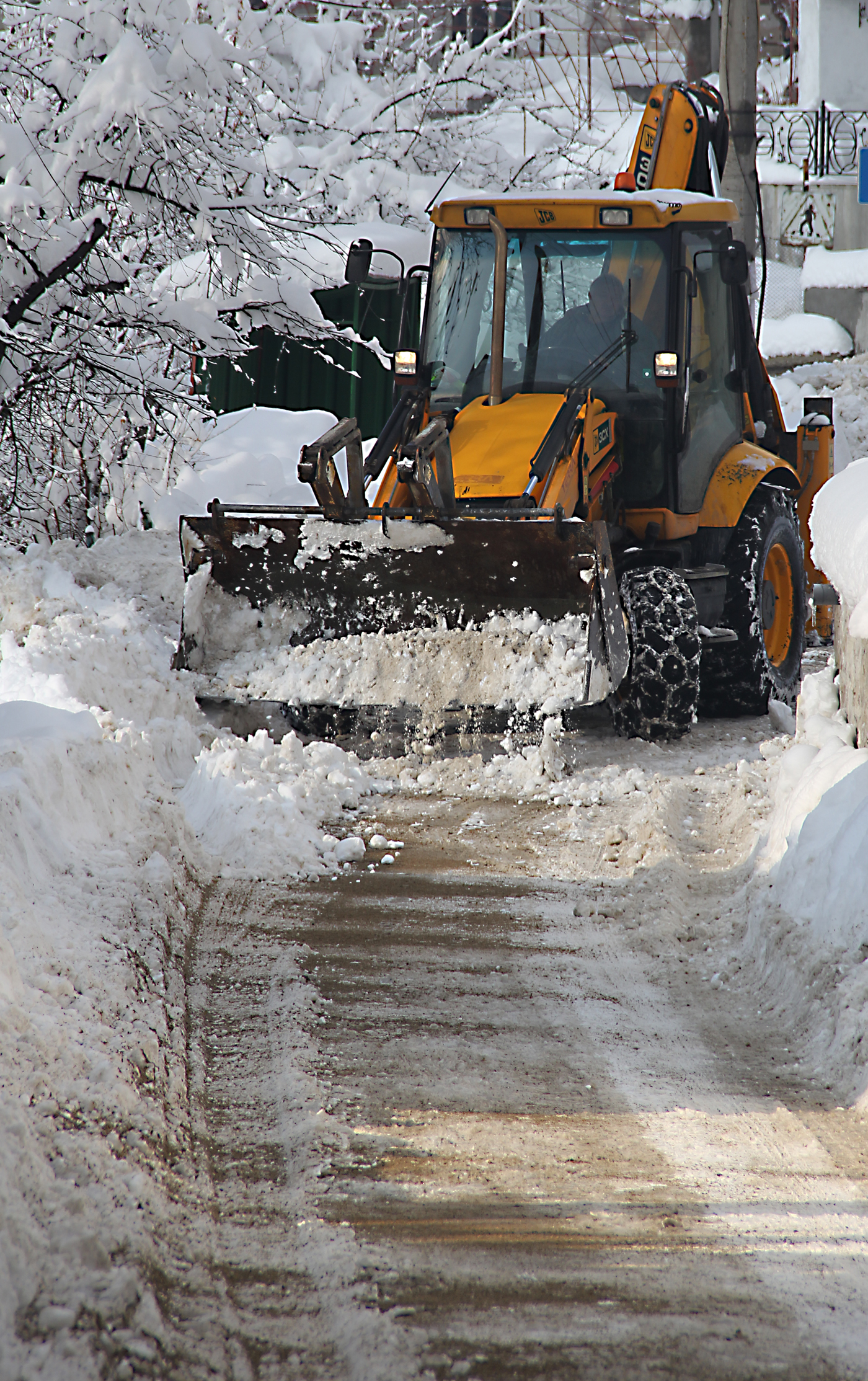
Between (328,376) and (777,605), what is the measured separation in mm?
7918

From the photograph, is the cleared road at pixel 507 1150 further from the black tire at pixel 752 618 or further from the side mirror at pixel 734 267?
the side mirror at pixel 734 267

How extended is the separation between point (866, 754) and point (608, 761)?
246 cm

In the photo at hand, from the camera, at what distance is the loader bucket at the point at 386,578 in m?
5.85

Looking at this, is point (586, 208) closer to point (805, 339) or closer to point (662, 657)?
point (662, 657)

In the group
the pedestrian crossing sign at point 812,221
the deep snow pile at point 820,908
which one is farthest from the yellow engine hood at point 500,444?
the pedestrian crossing sign at point 812,221

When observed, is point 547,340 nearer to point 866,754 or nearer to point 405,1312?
point 866,754

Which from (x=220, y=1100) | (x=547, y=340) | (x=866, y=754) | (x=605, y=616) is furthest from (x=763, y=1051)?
(x=547, y=340)

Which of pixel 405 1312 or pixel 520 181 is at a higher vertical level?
pixel 520 181

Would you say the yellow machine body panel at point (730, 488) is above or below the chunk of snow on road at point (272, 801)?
above

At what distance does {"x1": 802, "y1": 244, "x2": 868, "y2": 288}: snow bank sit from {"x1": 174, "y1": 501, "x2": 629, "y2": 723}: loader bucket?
14.2 m

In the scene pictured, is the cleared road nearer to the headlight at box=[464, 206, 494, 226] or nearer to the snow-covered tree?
the snow-covered tree

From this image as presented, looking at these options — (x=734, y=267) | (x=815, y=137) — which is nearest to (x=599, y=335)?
(x=734, y=267)

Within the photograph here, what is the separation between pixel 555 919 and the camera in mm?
4086

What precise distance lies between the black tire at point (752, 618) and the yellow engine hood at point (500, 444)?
1.53m
